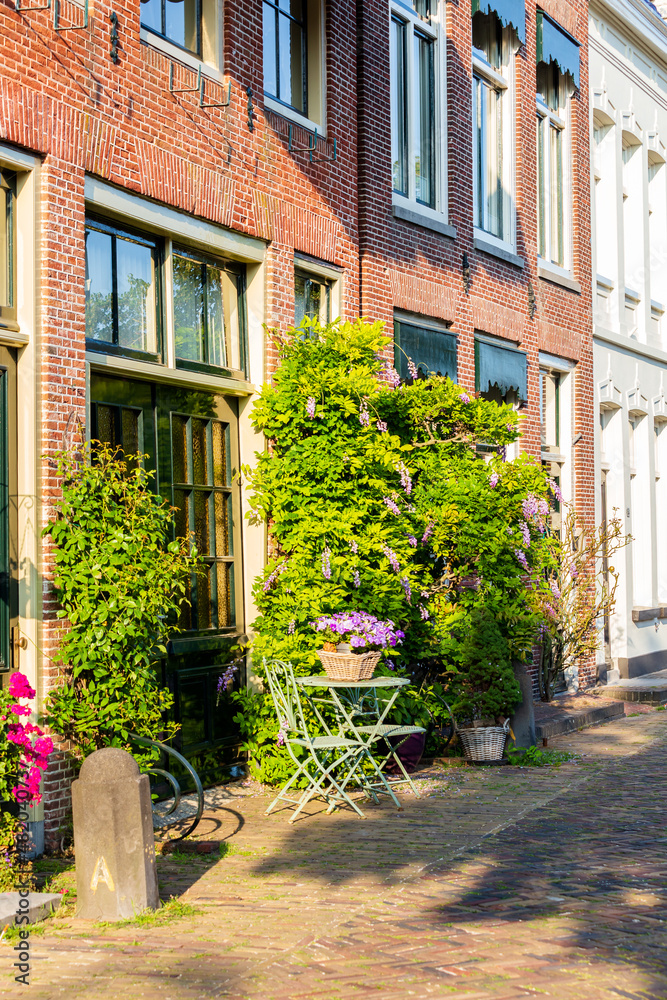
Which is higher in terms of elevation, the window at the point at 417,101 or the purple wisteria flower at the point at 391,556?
the window at the point at 417,101

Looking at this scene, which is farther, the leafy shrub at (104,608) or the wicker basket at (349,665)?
the wicker basket at (349,665)

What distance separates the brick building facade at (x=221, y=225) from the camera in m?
6.99

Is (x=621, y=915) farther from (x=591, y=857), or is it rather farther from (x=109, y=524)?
(x=109, y=524)

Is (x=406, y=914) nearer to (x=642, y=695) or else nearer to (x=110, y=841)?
(x=110, y=841)

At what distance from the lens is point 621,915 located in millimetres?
5590

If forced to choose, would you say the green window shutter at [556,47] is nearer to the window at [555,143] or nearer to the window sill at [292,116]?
the window at [555,143]

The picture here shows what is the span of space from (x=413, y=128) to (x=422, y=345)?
2.25 metres

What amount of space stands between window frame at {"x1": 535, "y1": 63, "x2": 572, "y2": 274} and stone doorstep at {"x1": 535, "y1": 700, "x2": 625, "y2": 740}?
5.65m

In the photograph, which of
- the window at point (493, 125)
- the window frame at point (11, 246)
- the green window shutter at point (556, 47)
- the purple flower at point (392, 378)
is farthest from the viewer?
the green window shutter at point (556, 47)

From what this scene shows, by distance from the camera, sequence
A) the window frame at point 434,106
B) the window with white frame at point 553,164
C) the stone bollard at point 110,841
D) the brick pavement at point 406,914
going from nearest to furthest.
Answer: the brick pavement at point 406,914 → the stone bollard at point 110,841 → the window frame at point 434,106 → the window with white frame at point 553,164

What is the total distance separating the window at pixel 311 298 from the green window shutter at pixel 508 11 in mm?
4852

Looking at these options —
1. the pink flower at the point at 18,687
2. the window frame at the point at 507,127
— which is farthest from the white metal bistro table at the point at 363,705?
the window frame at the point at 507,127

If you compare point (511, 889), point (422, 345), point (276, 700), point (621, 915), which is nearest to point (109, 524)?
point (276, 700)

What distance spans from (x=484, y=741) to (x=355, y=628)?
2243mm
